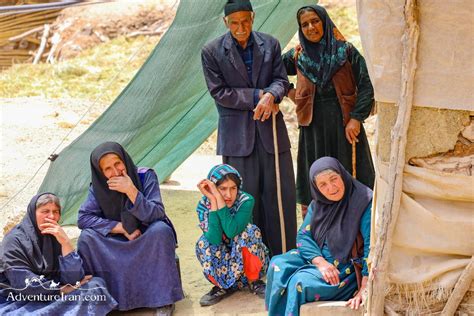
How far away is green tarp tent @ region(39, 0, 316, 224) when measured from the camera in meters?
6.07

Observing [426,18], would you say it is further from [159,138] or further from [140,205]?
[159,138]

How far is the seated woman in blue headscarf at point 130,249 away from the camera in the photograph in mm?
5266

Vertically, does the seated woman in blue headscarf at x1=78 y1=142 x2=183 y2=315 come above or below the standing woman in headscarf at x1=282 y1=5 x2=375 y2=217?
below

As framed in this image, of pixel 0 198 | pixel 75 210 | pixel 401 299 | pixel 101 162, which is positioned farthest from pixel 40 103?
pixel 401 299

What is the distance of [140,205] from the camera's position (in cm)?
525

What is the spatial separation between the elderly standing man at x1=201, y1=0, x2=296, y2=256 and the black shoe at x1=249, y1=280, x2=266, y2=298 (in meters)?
0.44

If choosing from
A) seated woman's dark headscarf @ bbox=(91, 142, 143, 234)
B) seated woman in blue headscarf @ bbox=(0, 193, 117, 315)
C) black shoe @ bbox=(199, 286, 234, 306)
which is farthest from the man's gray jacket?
seated woman in blue headscarf @ bbox=(0, 193, 117, 315)

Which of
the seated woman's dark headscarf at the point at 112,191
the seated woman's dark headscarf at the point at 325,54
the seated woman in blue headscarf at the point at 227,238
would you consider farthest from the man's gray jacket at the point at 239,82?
the seated woman's dark headscarf at the point at 112,191

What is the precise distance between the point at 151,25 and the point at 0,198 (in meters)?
5.47

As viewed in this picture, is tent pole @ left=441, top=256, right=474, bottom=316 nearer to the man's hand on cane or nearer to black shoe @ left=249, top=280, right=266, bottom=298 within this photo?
black shoe @ left=249, top=280, right=266, bottom=298

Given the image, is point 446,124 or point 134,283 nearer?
point 446,124

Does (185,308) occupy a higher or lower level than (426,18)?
lower

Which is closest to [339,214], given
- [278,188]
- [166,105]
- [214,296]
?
[278,188]

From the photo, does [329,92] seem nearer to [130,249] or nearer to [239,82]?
[239,82]
